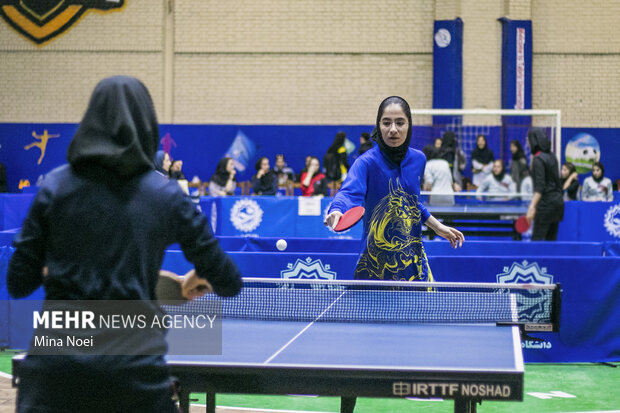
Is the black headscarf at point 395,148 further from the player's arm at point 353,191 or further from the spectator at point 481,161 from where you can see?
the spectator at point 481,161

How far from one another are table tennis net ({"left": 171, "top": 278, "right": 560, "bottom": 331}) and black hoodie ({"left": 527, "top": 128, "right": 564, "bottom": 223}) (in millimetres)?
5853

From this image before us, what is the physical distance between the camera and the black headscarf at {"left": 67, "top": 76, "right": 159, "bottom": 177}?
1.94 m

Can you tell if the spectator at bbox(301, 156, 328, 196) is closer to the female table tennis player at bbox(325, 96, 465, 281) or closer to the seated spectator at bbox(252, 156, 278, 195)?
Result: the seated spectator at bbox(252, 156, 278, 195)

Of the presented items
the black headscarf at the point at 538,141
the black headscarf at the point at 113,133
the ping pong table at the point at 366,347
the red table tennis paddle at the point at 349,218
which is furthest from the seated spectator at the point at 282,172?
the black headscarf at the point at 113,133

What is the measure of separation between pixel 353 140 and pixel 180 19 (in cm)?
493

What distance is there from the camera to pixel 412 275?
4.25m

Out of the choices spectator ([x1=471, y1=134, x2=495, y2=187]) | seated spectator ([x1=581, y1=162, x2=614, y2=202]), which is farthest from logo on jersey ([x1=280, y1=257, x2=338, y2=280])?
seated spectator ([x1=581, y1=162, x2=614, y2=202])

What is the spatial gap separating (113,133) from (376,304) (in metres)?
2.32

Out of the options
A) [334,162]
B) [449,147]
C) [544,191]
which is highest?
[449,147]

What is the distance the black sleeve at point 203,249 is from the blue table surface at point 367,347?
0.66 m

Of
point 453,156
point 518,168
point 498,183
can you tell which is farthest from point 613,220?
point 453,156

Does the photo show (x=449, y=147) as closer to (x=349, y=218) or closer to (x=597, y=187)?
(x=597, y=187)

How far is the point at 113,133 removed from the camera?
6.37ft

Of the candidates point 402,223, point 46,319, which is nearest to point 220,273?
point 46,319
